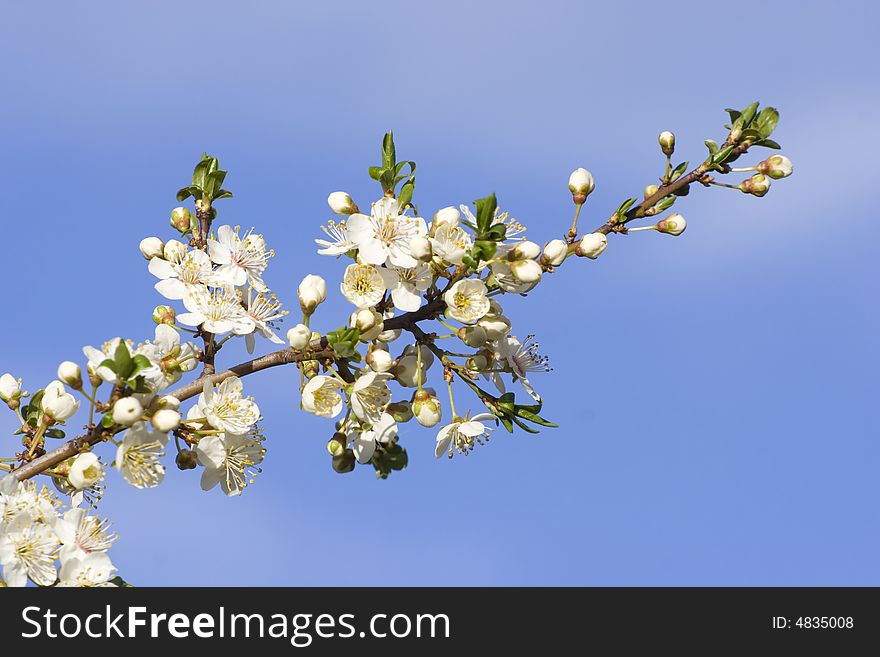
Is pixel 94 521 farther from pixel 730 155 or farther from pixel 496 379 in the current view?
pixel 730 155

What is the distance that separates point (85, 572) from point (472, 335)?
184 cm

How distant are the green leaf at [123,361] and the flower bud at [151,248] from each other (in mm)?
988

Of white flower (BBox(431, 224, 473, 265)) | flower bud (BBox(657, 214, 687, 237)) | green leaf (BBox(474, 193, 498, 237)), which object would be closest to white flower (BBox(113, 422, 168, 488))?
white flower (BBox(431, 224, 473, 265))

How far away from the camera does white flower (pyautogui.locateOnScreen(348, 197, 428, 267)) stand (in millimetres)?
4168

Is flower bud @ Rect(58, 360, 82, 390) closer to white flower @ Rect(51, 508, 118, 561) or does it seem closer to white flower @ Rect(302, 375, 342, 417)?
white flower @ Rect(51, 508, 118, 561)

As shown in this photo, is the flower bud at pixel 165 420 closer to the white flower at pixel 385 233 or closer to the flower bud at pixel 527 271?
the white flower at pixel 385 233

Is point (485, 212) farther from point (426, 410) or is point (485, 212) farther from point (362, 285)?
point (426, 410)

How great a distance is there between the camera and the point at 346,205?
15.0ft

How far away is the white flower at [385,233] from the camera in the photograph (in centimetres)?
417

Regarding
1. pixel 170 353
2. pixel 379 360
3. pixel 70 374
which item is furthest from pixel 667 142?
pixel 70 374

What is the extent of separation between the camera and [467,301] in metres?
4.10

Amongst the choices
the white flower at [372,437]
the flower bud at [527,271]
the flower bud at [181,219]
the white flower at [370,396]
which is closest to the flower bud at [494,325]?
the flower bud at [527,271]

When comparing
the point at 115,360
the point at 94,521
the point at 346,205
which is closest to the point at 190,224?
the point at 346,205

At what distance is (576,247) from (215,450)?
1769mm
